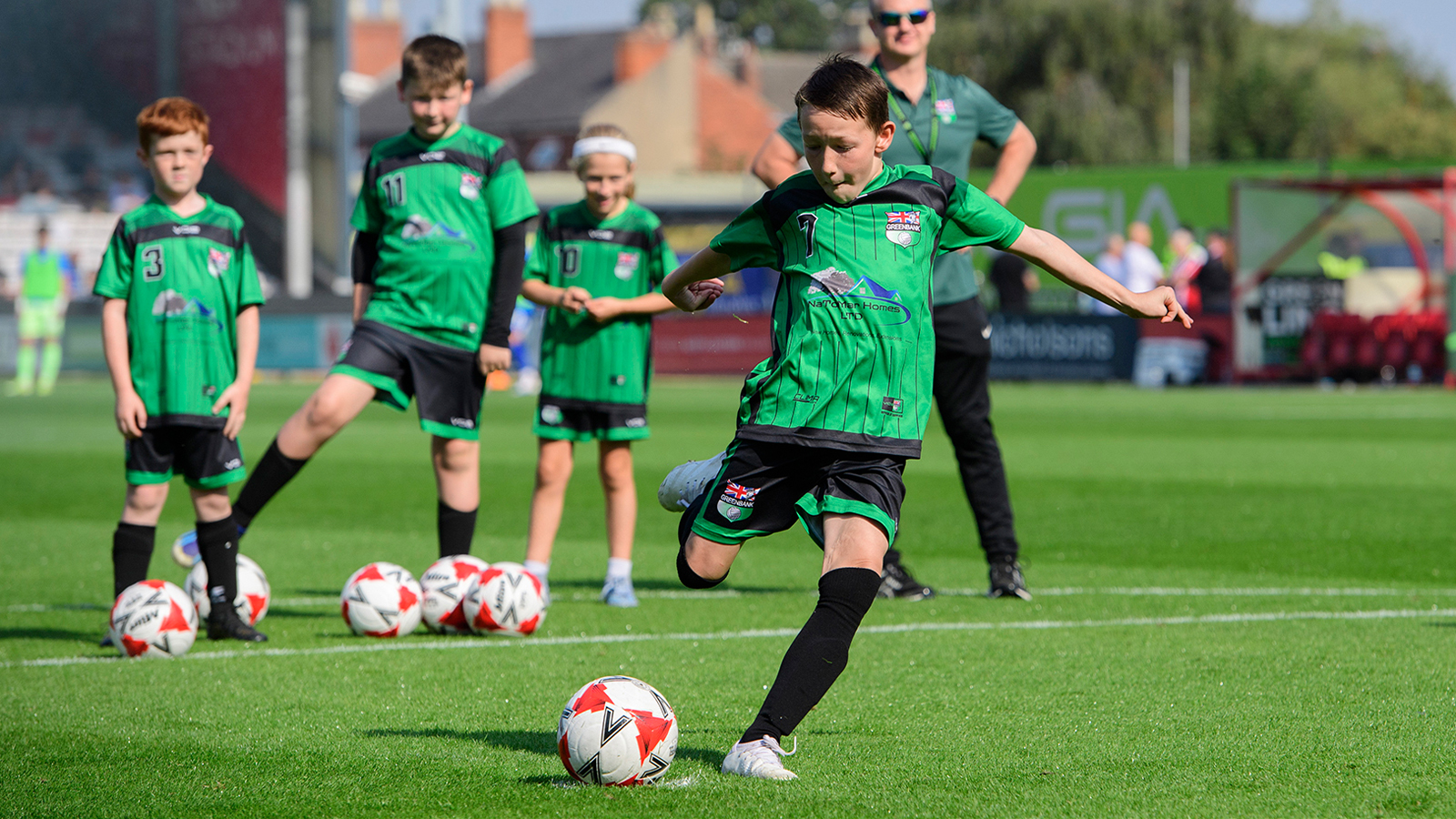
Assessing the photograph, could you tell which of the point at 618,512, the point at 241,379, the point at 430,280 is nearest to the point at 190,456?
the point at 241,379

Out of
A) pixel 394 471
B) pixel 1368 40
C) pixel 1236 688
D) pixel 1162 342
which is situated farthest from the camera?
pixel 1368 40

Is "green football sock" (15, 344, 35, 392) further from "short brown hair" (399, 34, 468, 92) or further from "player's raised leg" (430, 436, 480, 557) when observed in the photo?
"short brown hair" (399, 34, 468, 92)

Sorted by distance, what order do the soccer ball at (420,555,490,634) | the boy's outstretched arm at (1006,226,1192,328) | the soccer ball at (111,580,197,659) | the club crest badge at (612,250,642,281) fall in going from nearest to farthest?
the boy's outstretched arm at (1006,226,1192,328) → the soccer ball at (111,580,197,659) → the soccer ball at (420,555,490,634) → the club crest badge at (612,250,642,281)

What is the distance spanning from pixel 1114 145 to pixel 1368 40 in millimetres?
29221

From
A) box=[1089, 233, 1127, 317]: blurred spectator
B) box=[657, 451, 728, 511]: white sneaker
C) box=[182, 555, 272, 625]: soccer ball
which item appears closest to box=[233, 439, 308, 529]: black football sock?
box=[182, 555, 272, 625]: soccer ball

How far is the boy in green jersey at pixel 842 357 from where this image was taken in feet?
13.3

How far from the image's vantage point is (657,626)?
6434mm

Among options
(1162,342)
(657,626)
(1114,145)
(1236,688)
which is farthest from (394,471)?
(1114,145)

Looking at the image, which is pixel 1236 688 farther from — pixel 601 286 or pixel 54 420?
pixel 54 420

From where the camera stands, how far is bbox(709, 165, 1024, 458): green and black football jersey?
4105mm

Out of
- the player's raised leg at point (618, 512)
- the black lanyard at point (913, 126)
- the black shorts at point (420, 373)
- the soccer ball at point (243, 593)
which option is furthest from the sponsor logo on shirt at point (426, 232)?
the black lanyard at point (913, 126)

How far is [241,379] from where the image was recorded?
6.14 metres

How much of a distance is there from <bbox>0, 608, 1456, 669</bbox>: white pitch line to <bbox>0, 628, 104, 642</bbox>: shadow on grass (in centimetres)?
50

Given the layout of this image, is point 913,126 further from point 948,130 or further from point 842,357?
point 842,357
